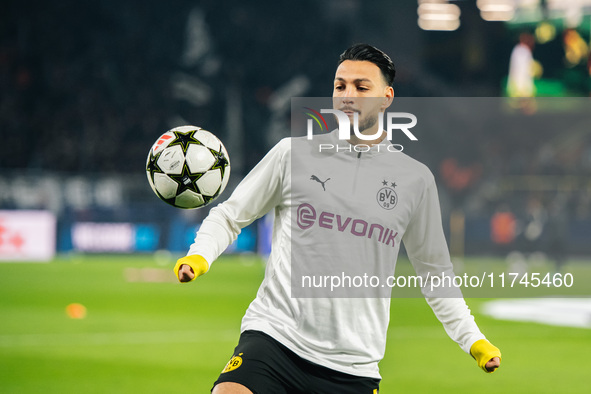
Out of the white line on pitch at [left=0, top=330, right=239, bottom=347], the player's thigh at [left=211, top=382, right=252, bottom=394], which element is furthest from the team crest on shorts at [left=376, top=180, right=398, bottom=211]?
the white line on pitch at [left=0, top=330, right=239, bottom=347]

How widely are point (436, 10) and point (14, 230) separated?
40.2 ft

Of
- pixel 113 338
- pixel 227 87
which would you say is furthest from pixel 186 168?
pixel 227 87

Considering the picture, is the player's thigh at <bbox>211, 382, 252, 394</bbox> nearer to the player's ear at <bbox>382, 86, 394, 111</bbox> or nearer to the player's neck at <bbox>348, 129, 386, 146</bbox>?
the player's neck at <bbox>348, 129, 386, 146</bbox>

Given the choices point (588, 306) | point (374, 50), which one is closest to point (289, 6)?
point (588, 306)

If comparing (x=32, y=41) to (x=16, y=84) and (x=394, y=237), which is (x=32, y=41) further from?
(x=394, y=237)

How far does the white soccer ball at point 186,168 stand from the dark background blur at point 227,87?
2053 centimetres

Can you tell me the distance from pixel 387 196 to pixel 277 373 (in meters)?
0.87

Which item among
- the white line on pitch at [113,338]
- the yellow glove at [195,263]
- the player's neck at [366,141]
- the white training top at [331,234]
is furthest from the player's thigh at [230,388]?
the white line on pitch at [113,338]

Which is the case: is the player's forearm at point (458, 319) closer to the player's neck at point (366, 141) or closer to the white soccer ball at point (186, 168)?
the player's neck at point (366, 141)

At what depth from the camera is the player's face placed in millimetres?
3609

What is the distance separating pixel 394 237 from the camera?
3.66 meters

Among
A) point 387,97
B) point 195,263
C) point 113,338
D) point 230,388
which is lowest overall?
point 113,338

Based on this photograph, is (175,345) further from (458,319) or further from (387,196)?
(387,196)

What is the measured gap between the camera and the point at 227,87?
Result: 33156 millimetres
